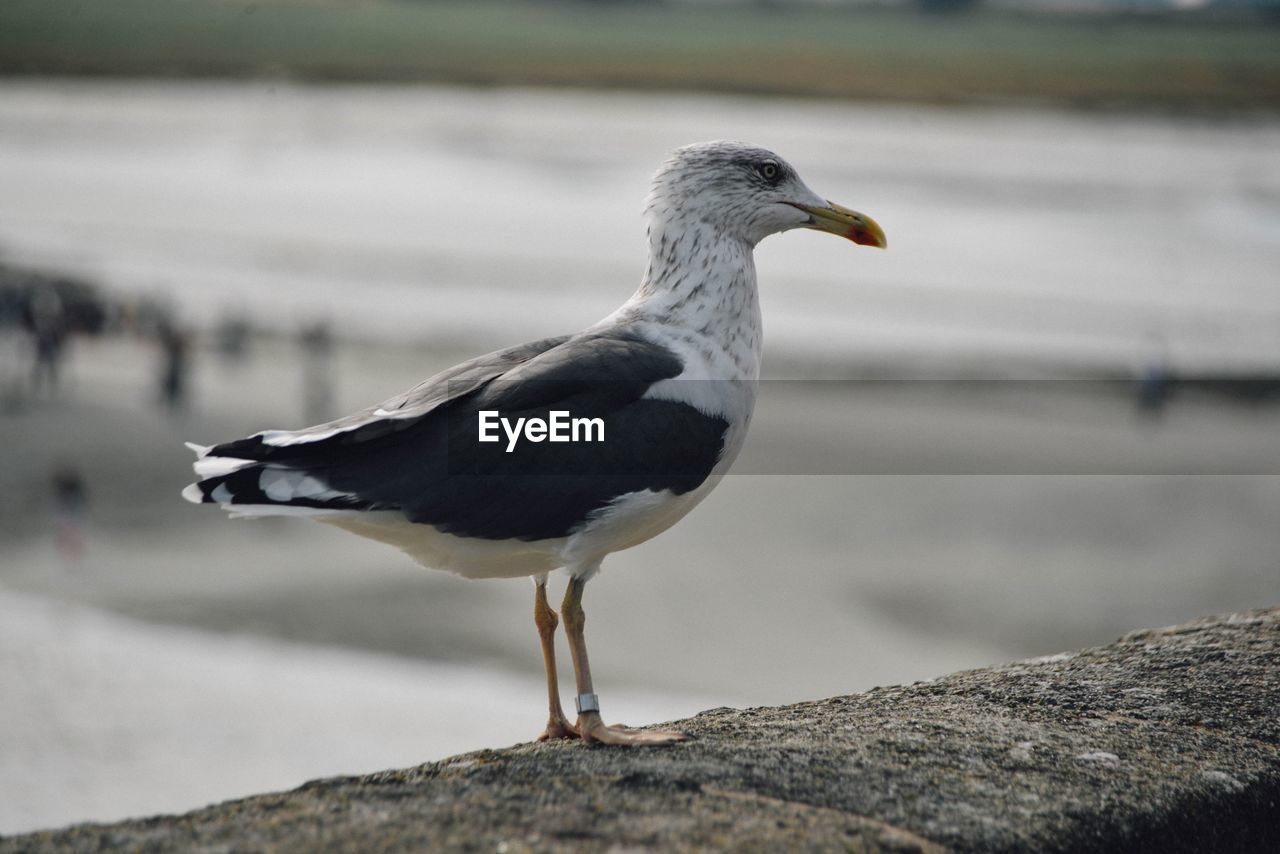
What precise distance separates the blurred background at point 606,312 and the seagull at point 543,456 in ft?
18.9

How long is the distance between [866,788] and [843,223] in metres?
2.28

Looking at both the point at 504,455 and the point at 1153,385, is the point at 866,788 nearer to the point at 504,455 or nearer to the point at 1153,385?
the point at 504,455

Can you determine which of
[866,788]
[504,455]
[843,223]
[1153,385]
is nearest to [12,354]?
[1153,385]

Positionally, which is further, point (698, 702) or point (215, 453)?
point (698, 702)

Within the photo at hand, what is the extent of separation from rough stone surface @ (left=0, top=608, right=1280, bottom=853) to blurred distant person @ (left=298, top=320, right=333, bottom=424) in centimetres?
1673

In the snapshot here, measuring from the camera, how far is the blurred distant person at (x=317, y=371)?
20.8 meters

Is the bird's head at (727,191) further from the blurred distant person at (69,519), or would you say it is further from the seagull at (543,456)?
the blurred distant person at (69,519)

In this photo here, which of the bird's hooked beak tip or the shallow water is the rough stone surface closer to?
the bird's hooked beak tip

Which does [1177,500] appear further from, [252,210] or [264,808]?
[252,210]

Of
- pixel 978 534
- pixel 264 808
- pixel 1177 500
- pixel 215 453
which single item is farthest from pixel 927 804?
pixel 1177 500

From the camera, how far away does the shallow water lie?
2680 centimetres

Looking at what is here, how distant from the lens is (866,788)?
3324 millimetres

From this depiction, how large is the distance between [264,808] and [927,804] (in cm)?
154

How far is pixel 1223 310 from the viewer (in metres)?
26.6
